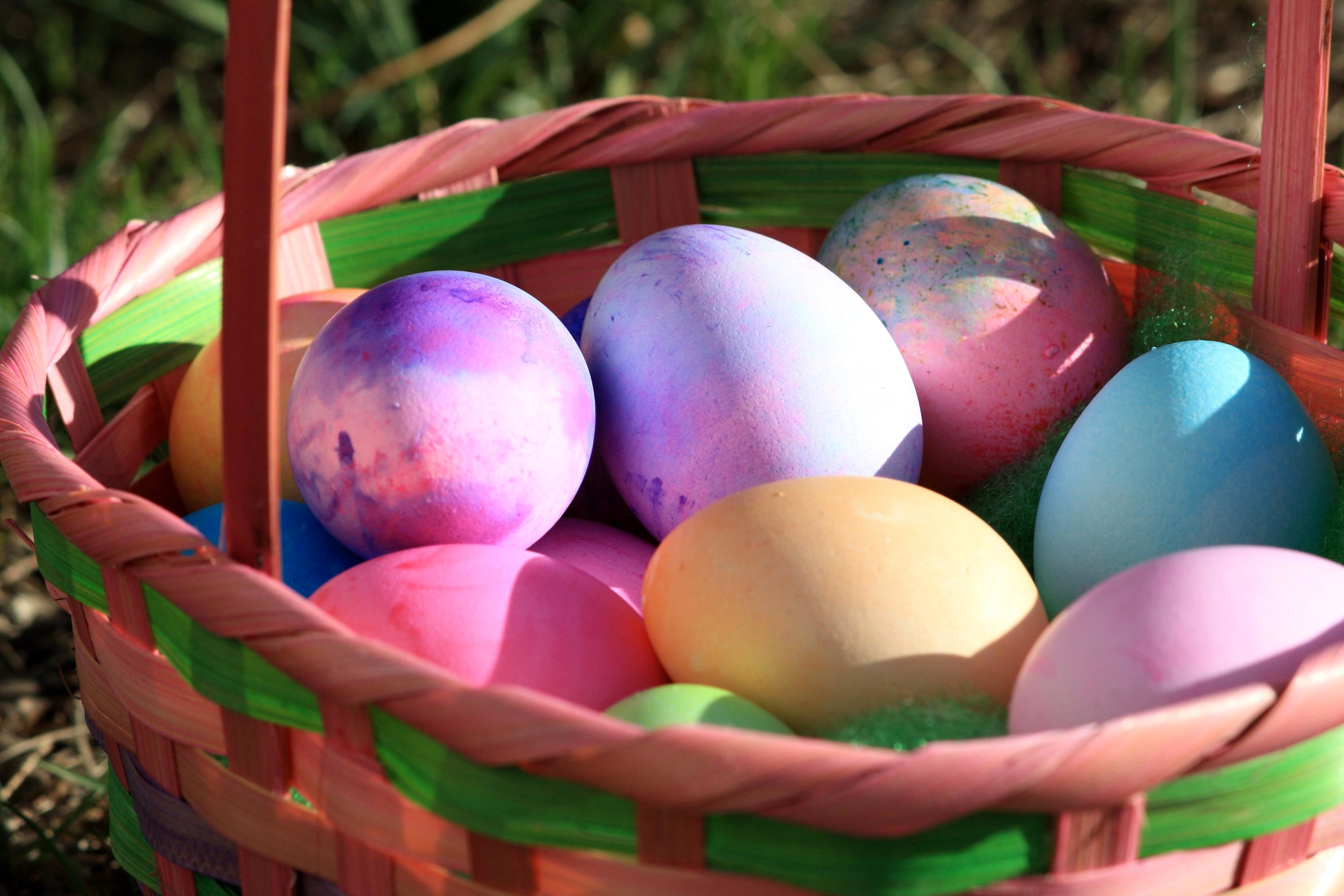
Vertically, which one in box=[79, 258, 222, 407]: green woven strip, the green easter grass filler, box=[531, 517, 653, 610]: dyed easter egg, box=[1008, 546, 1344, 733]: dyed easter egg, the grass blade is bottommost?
the grass blade

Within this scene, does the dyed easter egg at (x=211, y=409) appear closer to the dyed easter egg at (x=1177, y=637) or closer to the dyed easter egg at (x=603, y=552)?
the dyed easter egg at (x=603, y=552)

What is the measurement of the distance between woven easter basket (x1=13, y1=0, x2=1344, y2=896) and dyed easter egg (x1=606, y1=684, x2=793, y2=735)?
3.7 inches

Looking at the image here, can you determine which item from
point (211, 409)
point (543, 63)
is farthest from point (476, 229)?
point (543, 63)

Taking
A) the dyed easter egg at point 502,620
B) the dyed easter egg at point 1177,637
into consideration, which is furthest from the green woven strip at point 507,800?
the dyed easter egg at point 1177,637

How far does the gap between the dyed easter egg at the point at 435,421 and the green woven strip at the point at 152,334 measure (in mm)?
250

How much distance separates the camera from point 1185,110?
226cm

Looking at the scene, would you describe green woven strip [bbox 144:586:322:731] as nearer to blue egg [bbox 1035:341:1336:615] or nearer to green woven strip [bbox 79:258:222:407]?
green woven strip [bbox 79:258:222:407]

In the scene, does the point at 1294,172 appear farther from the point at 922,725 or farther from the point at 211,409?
the point at 211,409

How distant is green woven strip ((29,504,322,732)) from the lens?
597 mm

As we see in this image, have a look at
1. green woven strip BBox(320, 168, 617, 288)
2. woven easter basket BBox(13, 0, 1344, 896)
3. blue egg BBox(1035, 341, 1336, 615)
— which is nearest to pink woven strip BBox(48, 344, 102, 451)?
woven easter basket BBox(13, 0, 1344, 896)

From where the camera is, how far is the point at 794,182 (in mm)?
1222

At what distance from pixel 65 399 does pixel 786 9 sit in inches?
75.0

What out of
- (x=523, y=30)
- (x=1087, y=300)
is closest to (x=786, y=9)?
(x=523, y=30)

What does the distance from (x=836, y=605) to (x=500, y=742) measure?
23 centimetres
